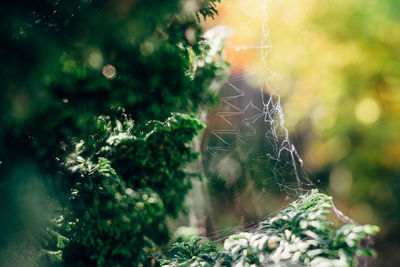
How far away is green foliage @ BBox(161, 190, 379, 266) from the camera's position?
5.79ft

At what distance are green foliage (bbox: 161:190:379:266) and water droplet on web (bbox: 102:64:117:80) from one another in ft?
5.36

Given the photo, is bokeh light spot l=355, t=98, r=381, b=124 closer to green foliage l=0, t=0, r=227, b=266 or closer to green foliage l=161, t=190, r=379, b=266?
green foliage l=161, t=190, r=379, b=266

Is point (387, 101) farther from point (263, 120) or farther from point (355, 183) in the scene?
point (263, 120)

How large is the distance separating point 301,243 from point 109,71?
177 centimetres

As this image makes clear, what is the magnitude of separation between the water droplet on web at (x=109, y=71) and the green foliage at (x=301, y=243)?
64.3 inches

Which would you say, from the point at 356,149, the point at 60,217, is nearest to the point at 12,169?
the point at 60,217

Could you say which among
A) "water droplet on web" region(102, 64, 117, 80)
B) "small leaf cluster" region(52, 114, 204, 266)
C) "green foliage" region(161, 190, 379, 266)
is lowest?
"green foliage" region(161, 190, 379, 266)

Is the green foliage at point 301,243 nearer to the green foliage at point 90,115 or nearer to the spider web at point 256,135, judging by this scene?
the spider web at point 256,135

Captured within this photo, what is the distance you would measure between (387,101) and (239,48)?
10.00 feet

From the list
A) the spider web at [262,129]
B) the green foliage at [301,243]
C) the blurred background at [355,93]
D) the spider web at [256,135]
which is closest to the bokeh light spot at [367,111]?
the blurred background at [355,93]

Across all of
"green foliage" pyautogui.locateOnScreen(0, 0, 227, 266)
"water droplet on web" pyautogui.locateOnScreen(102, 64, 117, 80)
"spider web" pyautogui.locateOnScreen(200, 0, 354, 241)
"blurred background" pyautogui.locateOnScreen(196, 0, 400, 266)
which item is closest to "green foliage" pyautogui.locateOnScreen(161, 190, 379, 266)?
"blurred background" pyautogui.locateOnScreen(196, 0, 400, 266)

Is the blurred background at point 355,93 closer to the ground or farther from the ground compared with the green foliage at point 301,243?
farther from the ground

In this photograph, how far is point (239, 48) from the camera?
412cm

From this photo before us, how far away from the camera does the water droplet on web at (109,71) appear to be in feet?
6.17
